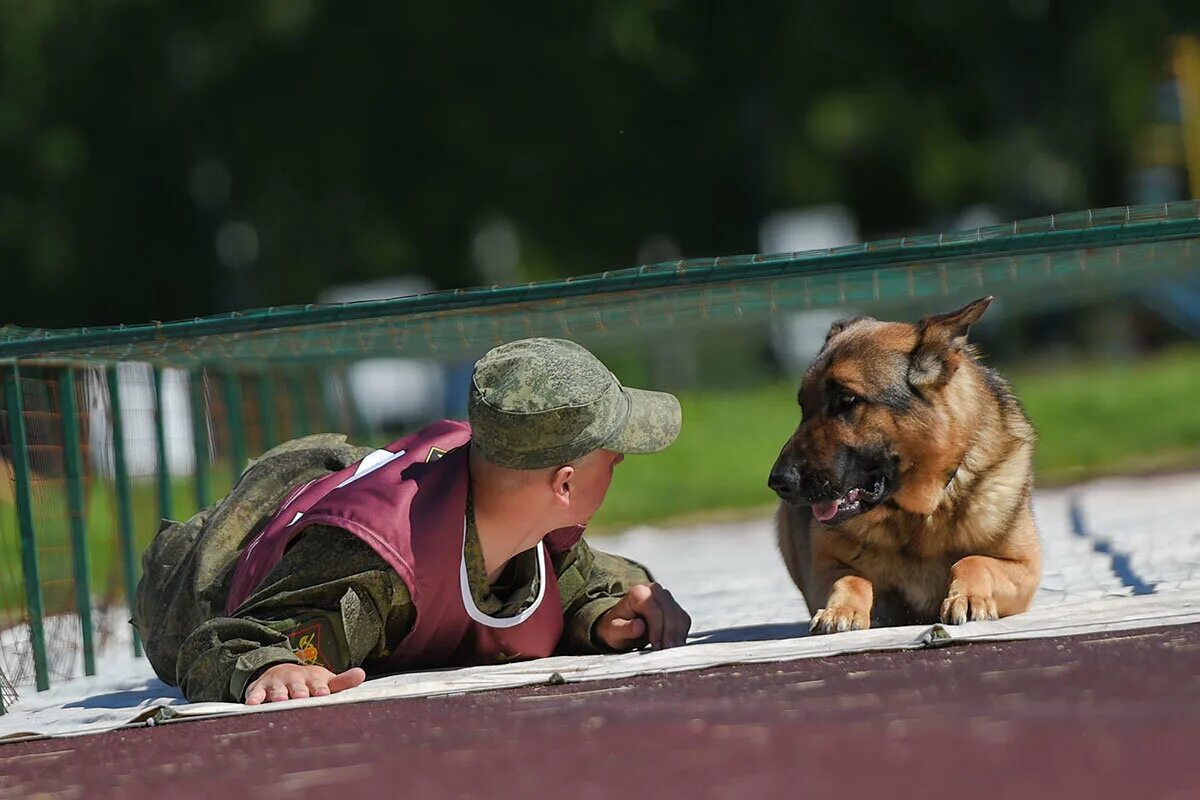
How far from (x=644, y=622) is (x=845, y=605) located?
2.06 ft

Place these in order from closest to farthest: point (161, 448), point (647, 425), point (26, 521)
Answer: point (647, 425) → point (26, 521) → point (161, 448)

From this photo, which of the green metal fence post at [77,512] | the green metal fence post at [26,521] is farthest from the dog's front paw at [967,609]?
the green metal fence post at [77,512]

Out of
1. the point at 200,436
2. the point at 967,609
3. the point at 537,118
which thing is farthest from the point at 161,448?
the point at 537,118

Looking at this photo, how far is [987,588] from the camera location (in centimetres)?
515

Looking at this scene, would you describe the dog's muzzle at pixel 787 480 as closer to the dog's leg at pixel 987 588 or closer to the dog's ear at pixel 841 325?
the dog's leg at pixel 987 588

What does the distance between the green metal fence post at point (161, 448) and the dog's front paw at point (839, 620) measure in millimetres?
3457

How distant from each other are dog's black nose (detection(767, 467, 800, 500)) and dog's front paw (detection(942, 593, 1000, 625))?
0.65 metres

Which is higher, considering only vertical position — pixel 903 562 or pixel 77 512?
pixel 77 512

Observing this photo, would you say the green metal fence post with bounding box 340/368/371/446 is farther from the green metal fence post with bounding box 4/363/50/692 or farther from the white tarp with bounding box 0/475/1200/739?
the green metal fence post with bounding box 4/363/50/692

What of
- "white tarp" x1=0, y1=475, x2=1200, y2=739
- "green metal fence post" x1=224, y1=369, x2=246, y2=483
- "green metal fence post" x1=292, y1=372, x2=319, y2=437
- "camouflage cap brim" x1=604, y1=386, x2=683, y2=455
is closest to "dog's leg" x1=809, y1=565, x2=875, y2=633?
"white tarp" x1=0, y1=475, x2=1200, y2=739

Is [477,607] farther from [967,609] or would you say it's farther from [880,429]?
[880,429]

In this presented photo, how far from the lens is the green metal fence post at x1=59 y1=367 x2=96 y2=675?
6602 mm

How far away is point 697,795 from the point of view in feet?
9.32

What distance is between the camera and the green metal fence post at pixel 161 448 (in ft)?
24.5
